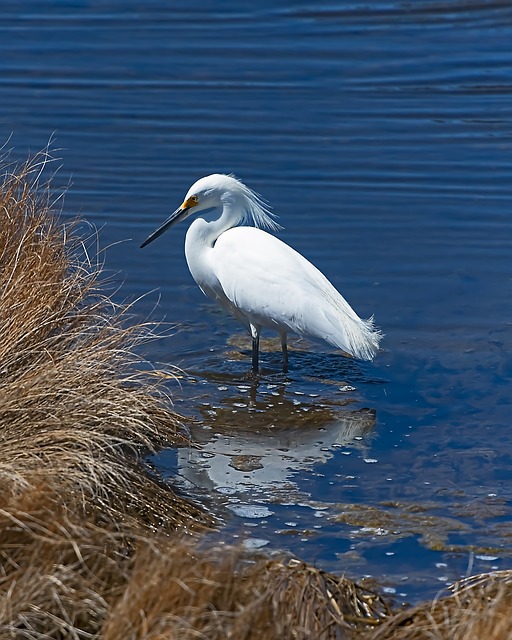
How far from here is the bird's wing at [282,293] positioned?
17.4 feet

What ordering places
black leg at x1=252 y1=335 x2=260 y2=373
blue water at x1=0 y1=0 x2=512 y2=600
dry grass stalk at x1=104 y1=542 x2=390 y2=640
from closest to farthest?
1. dry grass stalk at x1=104 y1=542 x2=390 y2=640
2. blue water at x1=0 y1=0 x2=512 y2=600
3. black leg at x1=252 y1=335 x2=260 y2=373

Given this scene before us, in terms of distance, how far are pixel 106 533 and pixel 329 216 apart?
4728 mm

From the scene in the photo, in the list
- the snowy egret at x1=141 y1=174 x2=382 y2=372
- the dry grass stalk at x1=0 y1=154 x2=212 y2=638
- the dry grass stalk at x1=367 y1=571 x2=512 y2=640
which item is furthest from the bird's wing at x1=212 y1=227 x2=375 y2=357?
the dry grass stalk at x1=367 y1=571 x2=512 y2=640

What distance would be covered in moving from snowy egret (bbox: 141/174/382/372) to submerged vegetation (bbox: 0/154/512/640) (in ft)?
3.58

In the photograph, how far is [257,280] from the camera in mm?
5461

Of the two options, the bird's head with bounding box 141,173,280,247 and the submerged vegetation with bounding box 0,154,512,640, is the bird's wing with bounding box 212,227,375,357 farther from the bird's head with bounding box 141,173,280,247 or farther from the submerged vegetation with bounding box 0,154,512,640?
the submerged vegetation with bounding box 0,154,512,640

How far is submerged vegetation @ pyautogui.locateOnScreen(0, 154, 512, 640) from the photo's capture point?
280 centimetres

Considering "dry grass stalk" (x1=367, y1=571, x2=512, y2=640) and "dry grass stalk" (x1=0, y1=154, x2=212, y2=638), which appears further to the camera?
"dry grass stalk" (x1=0, y1=154, x2=212, y2=638)

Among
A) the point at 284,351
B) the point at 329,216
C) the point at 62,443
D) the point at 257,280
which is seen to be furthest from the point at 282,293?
the point at 329,216

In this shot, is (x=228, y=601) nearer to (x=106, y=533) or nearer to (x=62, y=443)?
(x=106, y=533)

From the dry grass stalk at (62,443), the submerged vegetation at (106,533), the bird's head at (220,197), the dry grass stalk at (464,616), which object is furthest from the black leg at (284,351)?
the dry grass stalk at (464,616)

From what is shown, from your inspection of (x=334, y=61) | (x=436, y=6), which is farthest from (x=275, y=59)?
(x=436, y=6)

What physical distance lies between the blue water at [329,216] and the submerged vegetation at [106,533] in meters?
0.34

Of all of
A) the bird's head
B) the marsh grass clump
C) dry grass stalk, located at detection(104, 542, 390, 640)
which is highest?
the bird's head
